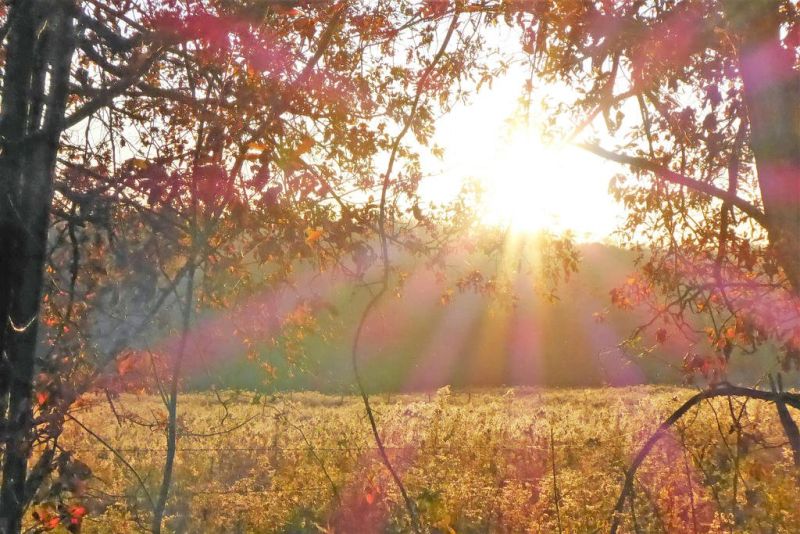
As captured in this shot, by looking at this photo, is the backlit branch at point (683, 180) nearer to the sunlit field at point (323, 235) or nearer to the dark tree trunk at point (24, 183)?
the sunlit field at point (323, 235)

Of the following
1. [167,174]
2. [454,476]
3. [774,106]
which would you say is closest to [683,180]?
[774,106]

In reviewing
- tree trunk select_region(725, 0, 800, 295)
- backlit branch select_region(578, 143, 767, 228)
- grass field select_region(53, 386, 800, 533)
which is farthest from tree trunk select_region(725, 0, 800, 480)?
grass field select_region(53, 386, 800, 533)

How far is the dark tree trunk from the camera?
345 cm

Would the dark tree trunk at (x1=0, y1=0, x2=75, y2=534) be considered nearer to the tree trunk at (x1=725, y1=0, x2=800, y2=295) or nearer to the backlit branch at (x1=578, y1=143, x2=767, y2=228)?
the backlit branch at (x1=578, y1=143, x2=767, y2=228)

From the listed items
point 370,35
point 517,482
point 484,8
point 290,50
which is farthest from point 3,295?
point 517,482

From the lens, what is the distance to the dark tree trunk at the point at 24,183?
11.3ft

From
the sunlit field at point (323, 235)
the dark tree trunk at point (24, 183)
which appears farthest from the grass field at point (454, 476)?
the dark tree trunk at point (24, 183)

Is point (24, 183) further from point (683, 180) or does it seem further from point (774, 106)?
point (774, 106)

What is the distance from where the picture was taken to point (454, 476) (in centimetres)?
906

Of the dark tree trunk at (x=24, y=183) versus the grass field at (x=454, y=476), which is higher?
the dark tree trunk at (x=24, y=183)

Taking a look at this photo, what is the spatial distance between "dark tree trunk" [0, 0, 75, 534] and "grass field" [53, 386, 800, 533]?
1.95m

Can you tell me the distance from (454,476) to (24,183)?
6.62 meters

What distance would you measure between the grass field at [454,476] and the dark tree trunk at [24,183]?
1.95 metres

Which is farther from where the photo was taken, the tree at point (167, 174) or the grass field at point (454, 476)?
the grass field at point (454, 476)
